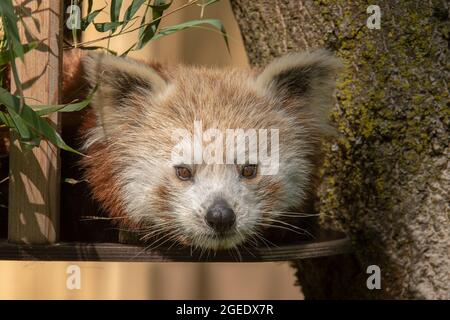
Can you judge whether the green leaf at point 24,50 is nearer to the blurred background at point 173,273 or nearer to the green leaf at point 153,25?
the green leaf at point 153,25

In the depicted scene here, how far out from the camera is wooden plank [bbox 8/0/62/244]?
2465 millimetres

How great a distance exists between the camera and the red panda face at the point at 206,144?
244 centimetres

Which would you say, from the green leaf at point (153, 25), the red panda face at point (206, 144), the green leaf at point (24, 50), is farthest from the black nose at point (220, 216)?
the green leaf at point (24, 50)

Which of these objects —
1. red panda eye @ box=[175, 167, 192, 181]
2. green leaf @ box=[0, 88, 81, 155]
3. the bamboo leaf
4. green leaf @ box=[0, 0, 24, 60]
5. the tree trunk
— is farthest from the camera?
the tree trunk

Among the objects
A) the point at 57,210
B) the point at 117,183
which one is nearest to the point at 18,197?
the point at 57,210

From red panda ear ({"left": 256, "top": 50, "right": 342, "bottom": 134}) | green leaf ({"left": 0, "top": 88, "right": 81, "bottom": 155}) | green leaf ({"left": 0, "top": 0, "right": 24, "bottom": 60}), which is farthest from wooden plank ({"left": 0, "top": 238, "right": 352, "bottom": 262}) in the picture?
green leaf ({"left": 0, "top": 0, "right": 24, "bottom": 60})

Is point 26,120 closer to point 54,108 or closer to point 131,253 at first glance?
point 54,108

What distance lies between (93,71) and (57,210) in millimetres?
493

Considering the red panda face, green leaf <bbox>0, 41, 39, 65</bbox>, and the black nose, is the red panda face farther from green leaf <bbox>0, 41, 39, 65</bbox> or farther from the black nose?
green leaf <bbox>0, 41, 39, 65</bbox>

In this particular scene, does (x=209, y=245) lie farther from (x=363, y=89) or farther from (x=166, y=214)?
(x=363, y=89)

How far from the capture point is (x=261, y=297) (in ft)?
15.8

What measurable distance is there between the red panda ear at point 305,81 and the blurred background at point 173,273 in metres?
0.48

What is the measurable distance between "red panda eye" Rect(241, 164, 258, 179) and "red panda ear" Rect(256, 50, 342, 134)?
0.34 meters
